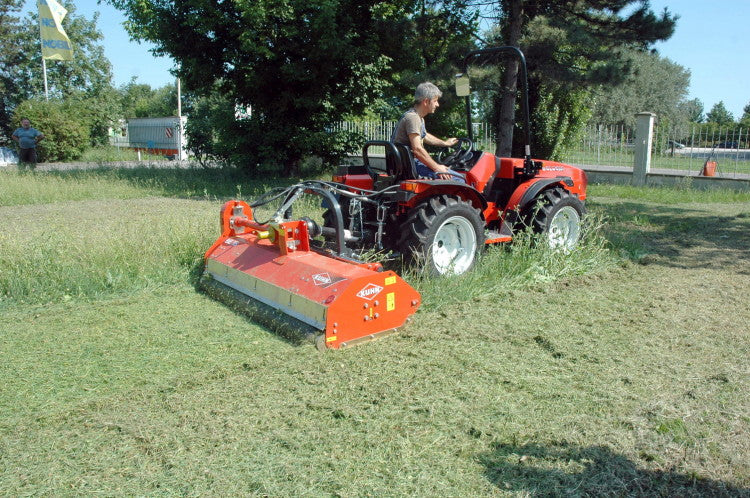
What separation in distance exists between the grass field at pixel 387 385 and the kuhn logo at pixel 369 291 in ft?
1.14

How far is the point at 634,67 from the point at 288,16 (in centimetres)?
699

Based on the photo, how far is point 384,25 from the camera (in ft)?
43.9

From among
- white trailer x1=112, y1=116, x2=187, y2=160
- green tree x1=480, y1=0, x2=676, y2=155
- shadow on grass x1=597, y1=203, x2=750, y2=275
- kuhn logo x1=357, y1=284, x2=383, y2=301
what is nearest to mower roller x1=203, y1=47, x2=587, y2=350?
kuhn logo x1=357, y1=284, x2=383, y2=301

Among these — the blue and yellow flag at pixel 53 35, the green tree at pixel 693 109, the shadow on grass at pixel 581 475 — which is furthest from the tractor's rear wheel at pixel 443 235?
the green tree at pixel 693 109

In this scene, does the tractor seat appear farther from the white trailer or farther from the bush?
the white trailer

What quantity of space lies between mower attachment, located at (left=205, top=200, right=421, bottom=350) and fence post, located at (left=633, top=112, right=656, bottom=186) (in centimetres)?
1257

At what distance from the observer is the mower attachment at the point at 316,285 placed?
4.17 meters

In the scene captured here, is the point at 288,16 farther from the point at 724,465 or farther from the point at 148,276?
the point at 724,465

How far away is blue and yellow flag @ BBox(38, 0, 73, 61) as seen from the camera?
21.8 meters

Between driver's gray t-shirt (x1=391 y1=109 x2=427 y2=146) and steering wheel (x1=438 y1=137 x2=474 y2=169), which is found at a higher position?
driver's gray t-shirt (x1=391 y1=109 x2=427 y2=146)

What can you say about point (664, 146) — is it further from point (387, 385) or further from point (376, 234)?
point (387, 385)

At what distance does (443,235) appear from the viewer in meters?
5.84

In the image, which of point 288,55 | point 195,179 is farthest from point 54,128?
point 288,55

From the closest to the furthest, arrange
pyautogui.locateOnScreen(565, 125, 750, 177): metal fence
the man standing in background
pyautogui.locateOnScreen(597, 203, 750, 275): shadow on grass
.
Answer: pyautogui.locateOnScreen(597, 203, 750, 275): shadow on grass → pyautogui.locateOnScreen(565, 125, 750, 177): metal fence → the man standing in background
